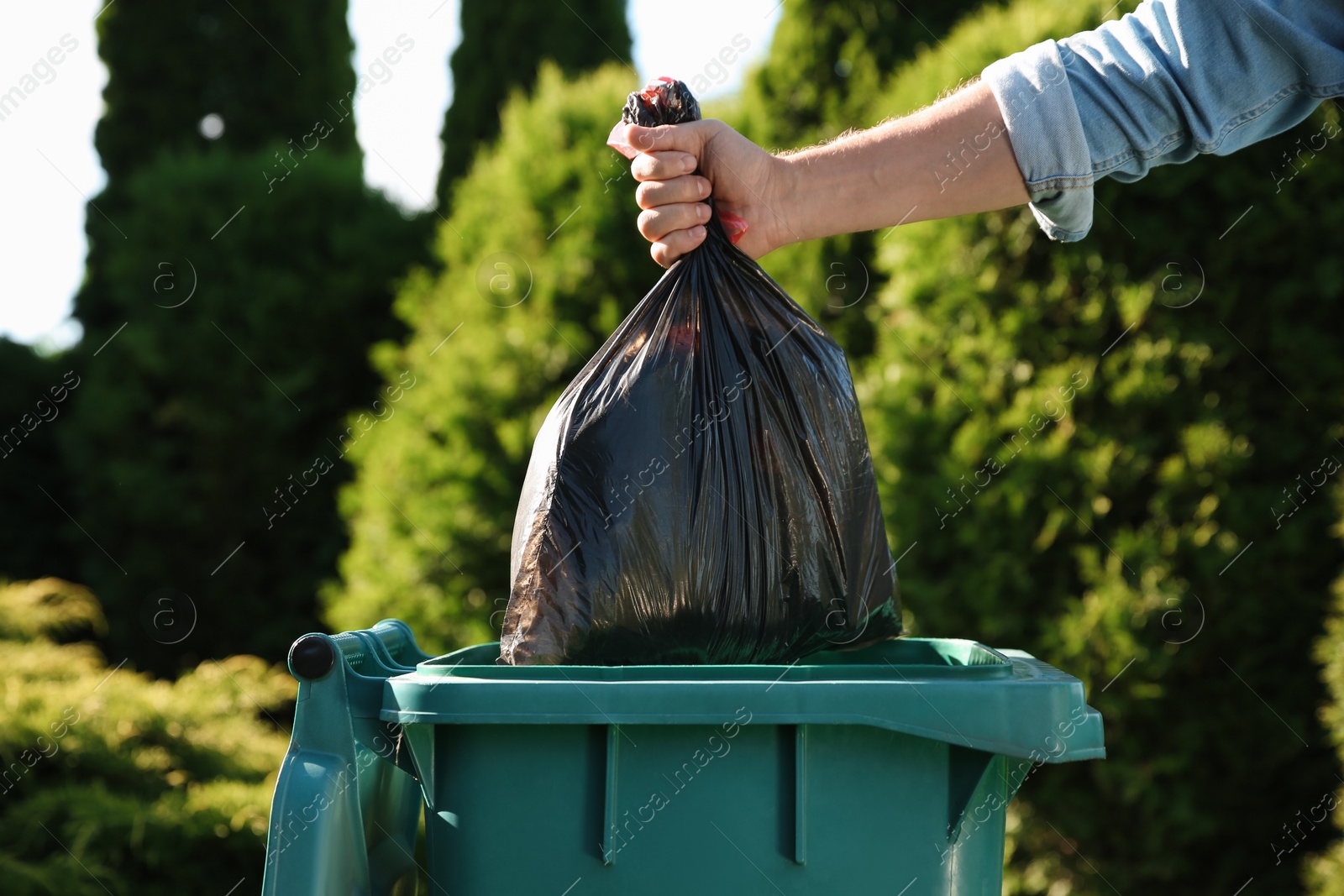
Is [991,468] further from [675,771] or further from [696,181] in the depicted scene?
[675,771]

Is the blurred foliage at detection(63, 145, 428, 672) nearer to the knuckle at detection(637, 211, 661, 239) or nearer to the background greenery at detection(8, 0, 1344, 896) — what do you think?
the background greenery at detection(8, 0, 1344, 896)

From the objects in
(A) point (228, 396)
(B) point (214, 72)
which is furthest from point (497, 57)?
(A) point (228, 396)

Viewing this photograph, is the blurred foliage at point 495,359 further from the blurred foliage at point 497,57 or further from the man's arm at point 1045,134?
the blurred foliage at point 497,57

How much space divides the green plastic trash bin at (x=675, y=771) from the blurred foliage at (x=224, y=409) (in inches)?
204

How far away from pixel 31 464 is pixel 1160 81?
7225 millimetres

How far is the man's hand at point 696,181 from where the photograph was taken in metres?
1.63

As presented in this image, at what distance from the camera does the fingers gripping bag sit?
147cm

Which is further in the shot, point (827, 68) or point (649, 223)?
point (827, 68)

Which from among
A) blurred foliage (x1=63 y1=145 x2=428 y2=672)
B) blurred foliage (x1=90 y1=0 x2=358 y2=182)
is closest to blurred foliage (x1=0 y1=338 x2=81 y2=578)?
blurred foliage (x1=63 y1=145 x2=428 y2=672)

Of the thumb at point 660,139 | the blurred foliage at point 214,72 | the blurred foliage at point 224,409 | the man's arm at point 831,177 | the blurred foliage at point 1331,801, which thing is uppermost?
the blurred foliage at point 214,72

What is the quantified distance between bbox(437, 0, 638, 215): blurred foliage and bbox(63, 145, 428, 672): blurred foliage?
1449mm

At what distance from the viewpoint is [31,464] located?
273 inches

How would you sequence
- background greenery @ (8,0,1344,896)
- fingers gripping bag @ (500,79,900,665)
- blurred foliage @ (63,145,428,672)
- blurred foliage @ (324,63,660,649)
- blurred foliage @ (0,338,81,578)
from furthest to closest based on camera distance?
blurred foliage @ (0,338,81,578) < blurred foliage @ (63,145,428,672) < blurred foliage @ (324,63,660,649) < background greenery @ (8,0,1344,896) < fingers gripping bag @ (500,79,900,665)

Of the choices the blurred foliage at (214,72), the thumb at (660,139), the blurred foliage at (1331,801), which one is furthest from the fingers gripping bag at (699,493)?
the blurred foliage at (214,72)
